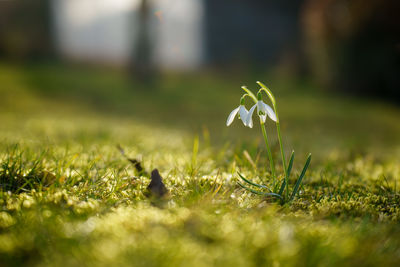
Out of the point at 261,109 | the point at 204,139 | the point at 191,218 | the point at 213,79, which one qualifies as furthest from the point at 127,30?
the point at 191,218

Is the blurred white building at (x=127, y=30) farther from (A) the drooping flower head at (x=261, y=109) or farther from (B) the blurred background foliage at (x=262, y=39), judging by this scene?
(A) the drooping flower head at (x=261, y=109)

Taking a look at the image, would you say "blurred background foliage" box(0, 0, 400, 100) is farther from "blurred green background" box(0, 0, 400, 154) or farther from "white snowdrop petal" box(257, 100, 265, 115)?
"white snowdrop petal" box(257, 100, 265, 115)

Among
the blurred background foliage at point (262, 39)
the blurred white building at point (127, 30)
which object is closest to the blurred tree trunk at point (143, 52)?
the blurred background foliage at point (262, 39)

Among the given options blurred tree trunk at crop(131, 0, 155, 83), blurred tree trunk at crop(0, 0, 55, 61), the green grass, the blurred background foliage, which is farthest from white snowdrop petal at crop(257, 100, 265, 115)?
blurred tree trunk at crop(0, 0, 55, 61)

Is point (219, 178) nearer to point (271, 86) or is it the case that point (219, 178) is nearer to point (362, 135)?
point (362, 135)

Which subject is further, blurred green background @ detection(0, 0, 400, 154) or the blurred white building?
the blurred white building

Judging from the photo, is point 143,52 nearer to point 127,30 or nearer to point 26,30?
point 26,30

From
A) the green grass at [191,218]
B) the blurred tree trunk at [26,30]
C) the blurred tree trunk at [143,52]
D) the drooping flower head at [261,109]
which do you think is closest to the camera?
the green grass at [191,218]
